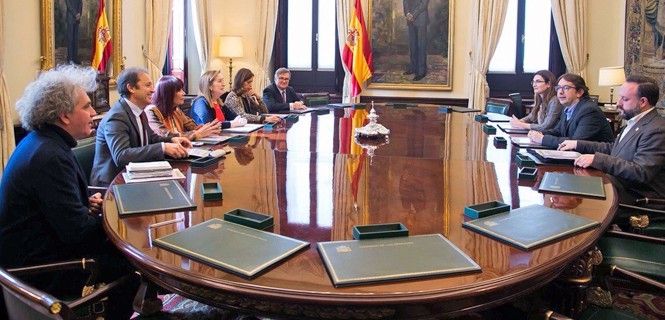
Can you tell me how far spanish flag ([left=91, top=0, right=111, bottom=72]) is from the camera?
21.8 ft

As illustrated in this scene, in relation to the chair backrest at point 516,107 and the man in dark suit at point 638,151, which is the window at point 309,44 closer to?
the chair backrest at point 516,107

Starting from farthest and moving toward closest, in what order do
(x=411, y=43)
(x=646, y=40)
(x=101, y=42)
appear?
(x=411, y=43) < (x=646, y=40) < (x=101, y=42)

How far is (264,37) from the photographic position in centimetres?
968

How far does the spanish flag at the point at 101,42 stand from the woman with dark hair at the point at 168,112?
2399 mm

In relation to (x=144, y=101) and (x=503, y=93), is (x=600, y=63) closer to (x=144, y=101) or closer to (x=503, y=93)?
(x=503, y=93)

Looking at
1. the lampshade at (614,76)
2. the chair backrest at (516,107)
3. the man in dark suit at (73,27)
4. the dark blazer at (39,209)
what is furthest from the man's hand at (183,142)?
the lampshade at (614,76)

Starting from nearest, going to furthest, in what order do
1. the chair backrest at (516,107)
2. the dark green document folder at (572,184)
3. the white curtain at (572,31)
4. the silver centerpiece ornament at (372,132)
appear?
the dark green document folder at (572,184)
the silver centerpiece ornament at (372,132)
the chair backrest at (516,107)
the white curtain at (572,31)

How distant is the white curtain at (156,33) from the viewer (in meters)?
7.84

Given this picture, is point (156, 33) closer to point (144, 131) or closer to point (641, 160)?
point (144, 131)

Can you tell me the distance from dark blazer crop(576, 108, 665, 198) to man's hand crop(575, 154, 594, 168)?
0.07ft

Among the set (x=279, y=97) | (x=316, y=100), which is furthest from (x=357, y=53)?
(x=279, y=97)

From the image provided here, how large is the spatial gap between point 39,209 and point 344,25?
7.63m

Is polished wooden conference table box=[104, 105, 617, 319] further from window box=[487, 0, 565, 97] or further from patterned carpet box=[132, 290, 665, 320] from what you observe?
window box=[487, 0, 565, 97]

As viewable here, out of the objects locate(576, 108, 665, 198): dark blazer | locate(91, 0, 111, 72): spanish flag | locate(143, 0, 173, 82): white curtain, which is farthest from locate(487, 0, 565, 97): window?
locate(576, 108, 665, 198): dark blazer
